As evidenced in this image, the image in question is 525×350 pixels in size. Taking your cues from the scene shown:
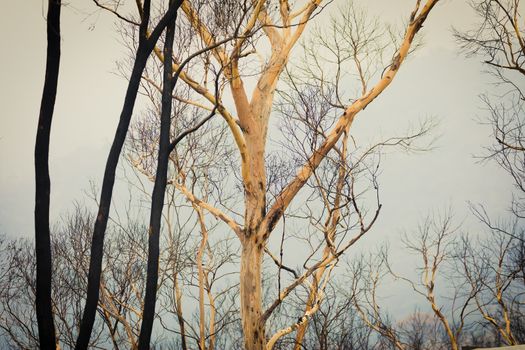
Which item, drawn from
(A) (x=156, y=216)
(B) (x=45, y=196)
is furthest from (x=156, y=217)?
(B) (x=45, y=196)

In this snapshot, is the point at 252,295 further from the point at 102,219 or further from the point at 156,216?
the point at 102,219

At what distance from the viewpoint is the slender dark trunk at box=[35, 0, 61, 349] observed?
151cm

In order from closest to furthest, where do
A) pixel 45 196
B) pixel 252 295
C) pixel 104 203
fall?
pixel 45 196, pixel 104 203, pixel 252 295

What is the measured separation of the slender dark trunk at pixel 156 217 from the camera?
165 centimetres

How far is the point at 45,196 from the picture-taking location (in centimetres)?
156

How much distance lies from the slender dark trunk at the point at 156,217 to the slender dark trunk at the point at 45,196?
0.34m

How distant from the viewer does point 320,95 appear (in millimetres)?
5742

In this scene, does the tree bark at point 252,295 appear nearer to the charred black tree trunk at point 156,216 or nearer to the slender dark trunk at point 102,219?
the charred black tree trunk at point 156,216

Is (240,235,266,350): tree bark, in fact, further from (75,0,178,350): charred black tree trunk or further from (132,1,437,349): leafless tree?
(75,0,178,350): charred black tree trunk

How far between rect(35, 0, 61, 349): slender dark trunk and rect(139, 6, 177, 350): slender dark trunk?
0.34m

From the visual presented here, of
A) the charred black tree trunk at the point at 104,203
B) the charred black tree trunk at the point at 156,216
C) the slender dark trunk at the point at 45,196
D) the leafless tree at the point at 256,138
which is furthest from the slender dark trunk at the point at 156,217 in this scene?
the leafless tree at the point at 256,138

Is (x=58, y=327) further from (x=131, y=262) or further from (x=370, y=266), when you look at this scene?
(x=370, y=266)

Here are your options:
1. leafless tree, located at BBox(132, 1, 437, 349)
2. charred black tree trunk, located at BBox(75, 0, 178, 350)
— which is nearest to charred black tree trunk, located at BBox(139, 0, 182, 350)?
charred black tree trunk, located at BBox(75, 0, 178, 350)

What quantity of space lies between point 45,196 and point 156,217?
445 millimetres
